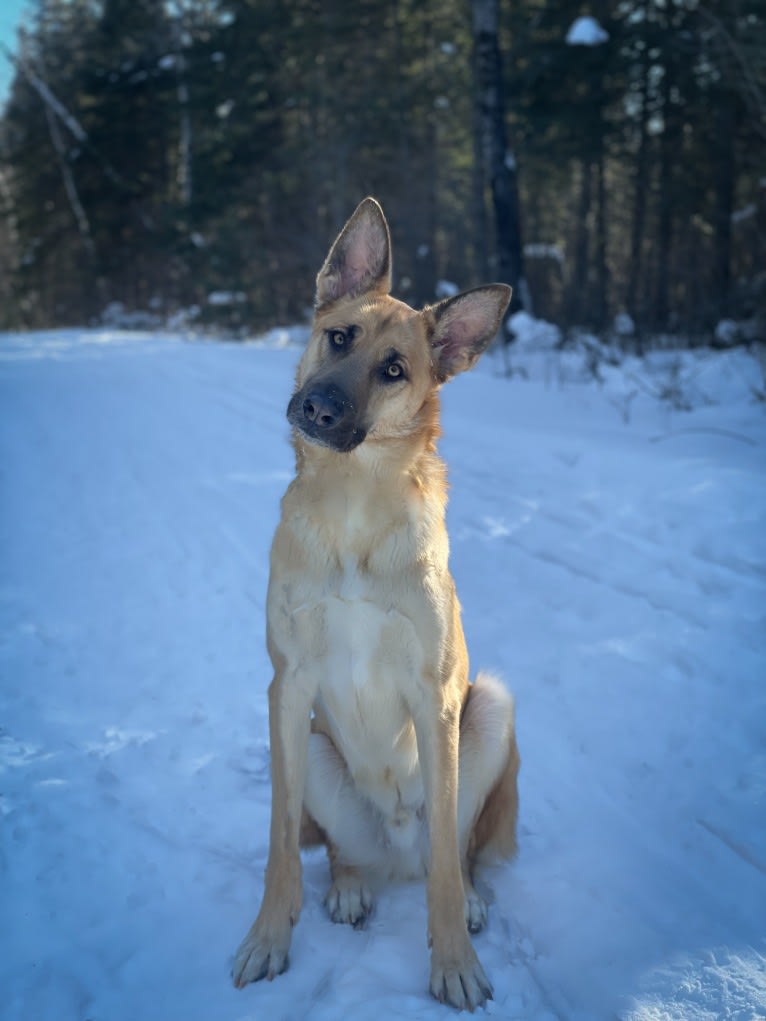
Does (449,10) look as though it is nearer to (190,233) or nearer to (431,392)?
(190,233)

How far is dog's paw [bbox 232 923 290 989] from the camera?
224 centimetres

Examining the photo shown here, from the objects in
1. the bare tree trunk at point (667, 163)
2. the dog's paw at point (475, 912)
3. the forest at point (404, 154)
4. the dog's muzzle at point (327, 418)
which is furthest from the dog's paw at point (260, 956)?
the bare tree trunk at point (667, 163)

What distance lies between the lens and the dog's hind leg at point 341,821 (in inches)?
101

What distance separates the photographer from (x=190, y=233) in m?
25.3

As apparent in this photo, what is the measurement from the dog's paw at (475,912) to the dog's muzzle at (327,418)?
1502mm

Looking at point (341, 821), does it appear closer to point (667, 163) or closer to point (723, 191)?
point (723, 191)

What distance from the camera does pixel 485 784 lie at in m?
2.57

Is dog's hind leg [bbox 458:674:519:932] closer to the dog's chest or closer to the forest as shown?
the dog's chest

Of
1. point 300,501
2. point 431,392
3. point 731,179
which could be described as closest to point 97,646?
point 300,501

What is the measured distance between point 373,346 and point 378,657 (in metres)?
1.08

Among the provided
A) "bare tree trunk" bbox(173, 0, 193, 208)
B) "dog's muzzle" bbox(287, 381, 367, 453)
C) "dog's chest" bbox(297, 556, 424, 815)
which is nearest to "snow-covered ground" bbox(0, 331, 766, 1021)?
"dog's chest" bbox(297, 556, 424, 815)

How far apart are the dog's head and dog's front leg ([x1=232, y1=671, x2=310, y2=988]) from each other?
0.81 meters

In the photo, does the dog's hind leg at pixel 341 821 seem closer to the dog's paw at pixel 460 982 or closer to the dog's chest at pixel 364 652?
the dog's chest at pixel 364 652

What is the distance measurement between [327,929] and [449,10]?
2536 cm
